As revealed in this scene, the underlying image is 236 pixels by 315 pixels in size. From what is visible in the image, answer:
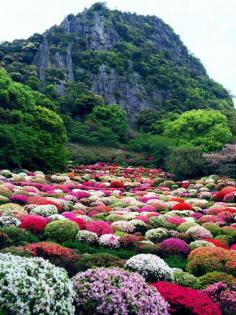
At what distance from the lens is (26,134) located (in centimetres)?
3900

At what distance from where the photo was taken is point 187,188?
36.0 meters

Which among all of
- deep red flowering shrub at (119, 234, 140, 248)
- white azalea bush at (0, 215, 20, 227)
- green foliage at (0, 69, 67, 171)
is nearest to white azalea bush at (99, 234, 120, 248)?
deep red flowering shrub at (119, 234, 140, 248)

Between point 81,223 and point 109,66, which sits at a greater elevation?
point 109,66

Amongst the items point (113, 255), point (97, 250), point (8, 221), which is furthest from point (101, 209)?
point (113, 255)

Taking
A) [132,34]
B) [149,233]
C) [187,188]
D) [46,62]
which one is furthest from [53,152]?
[132,34]

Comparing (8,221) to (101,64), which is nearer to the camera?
(8,221)

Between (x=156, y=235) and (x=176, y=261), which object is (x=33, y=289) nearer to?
(x=176, y=261)

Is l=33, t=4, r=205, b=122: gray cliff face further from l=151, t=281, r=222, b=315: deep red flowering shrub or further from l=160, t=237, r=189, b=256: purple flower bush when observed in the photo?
l=151, t=281, r=222, b=315: deep red flowering shrub

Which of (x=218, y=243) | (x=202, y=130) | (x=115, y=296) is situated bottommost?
(x=218, y=243)

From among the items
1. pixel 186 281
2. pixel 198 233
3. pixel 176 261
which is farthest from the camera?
pixel 198 233

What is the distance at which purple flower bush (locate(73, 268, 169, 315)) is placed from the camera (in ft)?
26.8

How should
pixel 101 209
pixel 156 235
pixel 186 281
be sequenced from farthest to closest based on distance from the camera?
pixel 101 209
pixel 156 235
pixel 186 281

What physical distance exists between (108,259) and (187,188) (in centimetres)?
2486

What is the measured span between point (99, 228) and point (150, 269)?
5.93 meters
